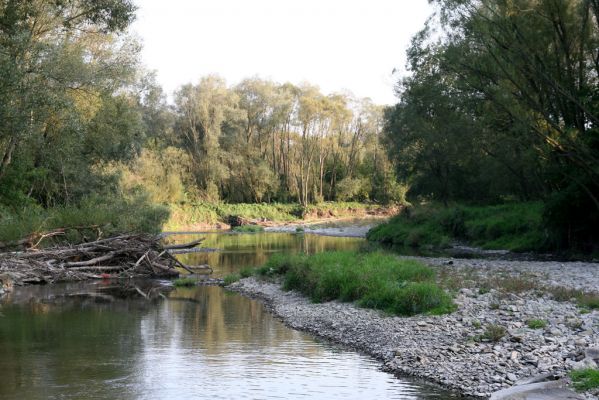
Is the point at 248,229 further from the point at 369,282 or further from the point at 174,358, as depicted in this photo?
the point at 174,358

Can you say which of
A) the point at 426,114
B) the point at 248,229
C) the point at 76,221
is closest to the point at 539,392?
the point at 76,221

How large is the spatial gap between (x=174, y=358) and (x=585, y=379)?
26.6 ft

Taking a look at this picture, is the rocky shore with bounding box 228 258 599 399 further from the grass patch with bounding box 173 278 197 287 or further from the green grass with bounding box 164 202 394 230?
the green grass with bounding box 164 202 394 230

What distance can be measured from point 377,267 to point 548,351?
8.76m

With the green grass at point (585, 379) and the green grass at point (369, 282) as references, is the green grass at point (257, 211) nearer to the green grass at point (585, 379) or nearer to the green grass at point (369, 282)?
the green grass at point (369, 282)

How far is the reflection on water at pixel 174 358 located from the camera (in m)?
10.9

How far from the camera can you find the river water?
10914 mm

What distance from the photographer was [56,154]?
29.0m

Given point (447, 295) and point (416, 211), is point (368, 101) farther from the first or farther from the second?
point (447, 295)

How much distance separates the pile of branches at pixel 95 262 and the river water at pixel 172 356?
4.08 metres

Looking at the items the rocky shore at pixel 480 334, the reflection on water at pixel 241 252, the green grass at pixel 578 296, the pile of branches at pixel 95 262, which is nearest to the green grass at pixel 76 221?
the pile of branches at pixel 95 262

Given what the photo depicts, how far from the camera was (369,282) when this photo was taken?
18.3 metres

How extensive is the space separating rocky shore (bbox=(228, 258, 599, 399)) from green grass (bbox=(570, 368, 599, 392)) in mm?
188

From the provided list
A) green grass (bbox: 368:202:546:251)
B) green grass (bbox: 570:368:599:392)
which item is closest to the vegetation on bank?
green grass (bbox: 570:368:599:392)
